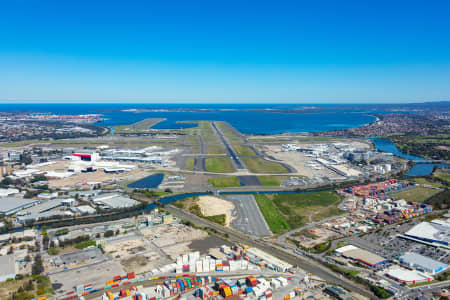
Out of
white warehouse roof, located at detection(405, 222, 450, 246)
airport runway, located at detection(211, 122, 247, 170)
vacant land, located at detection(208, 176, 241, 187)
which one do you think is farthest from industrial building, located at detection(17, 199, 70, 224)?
white warehouse roof, located at detection(405, 222, 450, 246)

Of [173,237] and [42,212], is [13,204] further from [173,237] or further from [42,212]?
[173,237]

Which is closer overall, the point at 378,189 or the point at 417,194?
the point at 417,194

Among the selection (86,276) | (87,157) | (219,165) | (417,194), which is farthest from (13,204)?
(417,194)

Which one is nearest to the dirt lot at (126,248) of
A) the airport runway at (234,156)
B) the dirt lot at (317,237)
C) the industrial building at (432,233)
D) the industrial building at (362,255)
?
the dirt lot at (317,237)

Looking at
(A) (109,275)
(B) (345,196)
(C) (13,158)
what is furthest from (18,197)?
(B) (345,196)

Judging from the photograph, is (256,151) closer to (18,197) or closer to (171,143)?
(171,143)

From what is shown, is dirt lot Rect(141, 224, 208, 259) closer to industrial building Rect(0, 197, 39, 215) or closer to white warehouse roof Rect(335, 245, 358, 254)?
white warehouse roof Rect(335, 245, 358, 254)
